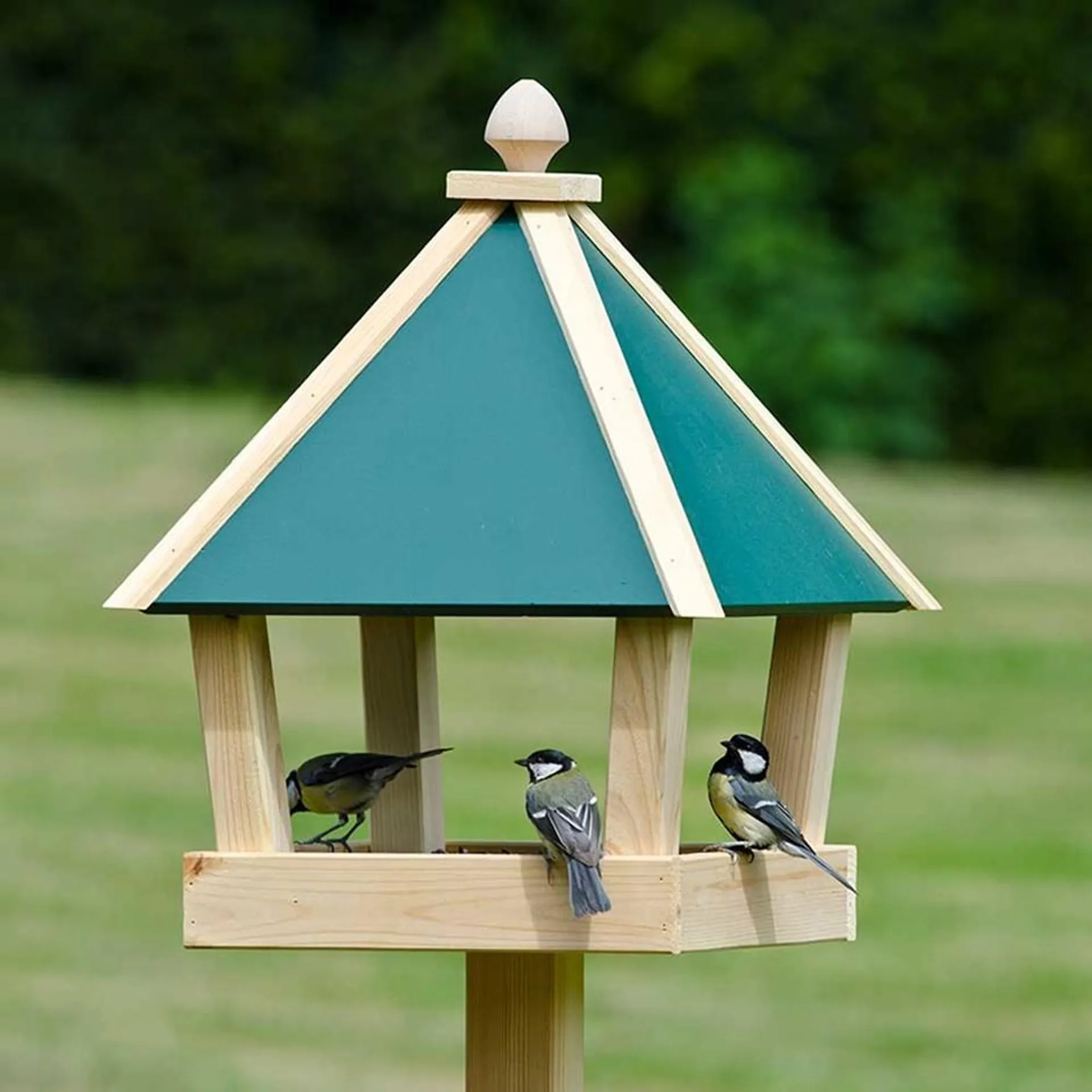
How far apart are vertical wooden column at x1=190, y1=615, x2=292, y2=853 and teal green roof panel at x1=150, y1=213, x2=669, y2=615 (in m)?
0.17

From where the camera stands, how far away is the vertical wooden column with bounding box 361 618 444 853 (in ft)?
15.9

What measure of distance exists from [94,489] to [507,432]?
662 inches

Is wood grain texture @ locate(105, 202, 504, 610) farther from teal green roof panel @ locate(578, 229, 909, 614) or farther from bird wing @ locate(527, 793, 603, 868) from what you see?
bird wing @ locate(527, 793, 603, 868)

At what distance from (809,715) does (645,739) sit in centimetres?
66

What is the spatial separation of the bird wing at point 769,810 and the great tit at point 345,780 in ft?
1.98

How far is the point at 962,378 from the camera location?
33.0 meters

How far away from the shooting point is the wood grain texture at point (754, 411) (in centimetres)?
430

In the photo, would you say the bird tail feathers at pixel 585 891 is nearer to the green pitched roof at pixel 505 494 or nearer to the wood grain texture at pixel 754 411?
the green pitched roof at pixel 505 494

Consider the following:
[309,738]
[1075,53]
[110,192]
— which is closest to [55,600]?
[309,738]

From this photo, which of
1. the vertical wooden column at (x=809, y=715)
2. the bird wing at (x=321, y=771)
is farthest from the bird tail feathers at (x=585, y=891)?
the vertical wooden column at (x=809, y=715)

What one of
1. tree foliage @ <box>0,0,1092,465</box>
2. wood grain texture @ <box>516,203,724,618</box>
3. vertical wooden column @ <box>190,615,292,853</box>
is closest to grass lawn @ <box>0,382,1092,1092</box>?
vertical wooden column @ <box>190,615,292,853</box>

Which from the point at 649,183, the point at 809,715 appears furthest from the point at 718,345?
the point at 809,715

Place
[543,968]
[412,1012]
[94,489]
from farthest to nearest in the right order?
[94,489], [412,1012], [543,968]

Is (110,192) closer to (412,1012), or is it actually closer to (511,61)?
(511,61)
